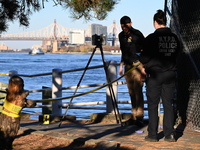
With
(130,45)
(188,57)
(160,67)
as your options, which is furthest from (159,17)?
(188,57)

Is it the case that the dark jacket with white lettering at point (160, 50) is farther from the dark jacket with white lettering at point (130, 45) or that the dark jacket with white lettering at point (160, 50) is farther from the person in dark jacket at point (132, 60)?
the dark jacket with white lettering at point (130, 45)

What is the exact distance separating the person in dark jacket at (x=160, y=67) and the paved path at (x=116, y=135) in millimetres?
241

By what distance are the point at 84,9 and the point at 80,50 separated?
6047 inches

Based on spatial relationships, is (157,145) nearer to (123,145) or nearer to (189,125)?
(123,145)

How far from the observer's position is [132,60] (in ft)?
27.3

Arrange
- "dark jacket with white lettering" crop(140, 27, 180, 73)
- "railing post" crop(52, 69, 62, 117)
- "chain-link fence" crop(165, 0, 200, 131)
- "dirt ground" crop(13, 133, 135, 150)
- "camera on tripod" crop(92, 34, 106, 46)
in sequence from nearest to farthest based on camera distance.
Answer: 1. "dirt ground" crop(13, 133, 135, 150)
2. "dark jacket with white lettering" crop(140, 27, 180, 73)
3. "chain-link fence" crop(165, 0, 200, 131)
4. "camera on tripod" crop(92, 34, 106, 46)
5. "railing post" crop(52, 69, 62, 117)

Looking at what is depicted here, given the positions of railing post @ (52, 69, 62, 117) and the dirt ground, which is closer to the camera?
the dirt ground

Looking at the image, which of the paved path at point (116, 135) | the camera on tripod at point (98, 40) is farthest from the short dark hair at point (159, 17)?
the camera on tripod at point (98, 40)

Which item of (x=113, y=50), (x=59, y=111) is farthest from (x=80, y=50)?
(x=59, y=111)

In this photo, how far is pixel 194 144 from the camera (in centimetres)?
687

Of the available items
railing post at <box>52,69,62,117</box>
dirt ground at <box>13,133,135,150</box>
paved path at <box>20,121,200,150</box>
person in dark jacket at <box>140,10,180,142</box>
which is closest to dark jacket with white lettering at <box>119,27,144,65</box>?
paved path at <box>20,121,200,150</box>

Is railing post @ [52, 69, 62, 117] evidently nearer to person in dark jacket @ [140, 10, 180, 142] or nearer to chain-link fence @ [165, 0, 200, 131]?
chain-link fence @ [165, 0, 200, 131]

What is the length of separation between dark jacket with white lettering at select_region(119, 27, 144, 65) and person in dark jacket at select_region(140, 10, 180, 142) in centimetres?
134

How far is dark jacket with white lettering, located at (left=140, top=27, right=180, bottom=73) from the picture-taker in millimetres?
6742
